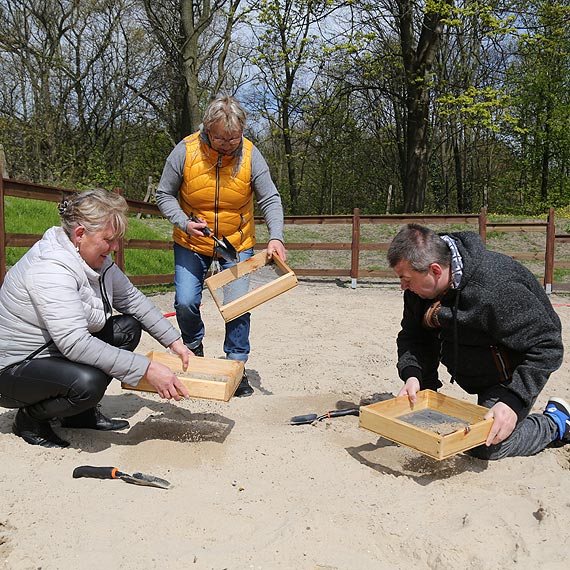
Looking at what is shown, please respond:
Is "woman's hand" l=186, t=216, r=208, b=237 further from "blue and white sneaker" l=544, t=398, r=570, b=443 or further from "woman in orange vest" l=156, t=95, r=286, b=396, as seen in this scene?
"blue and white sneaker" l=544, t=398, r=570, b=443

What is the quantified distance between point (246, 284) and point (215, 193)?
2.12 feet

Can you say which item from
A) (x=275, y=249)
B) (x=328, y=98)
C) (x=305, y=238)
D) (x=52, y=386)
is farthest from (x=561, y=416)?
(x=328, y=98)

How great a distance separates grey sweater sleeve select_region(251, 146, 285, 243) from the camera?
4.04 m

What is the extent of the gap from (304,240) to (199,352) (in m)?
9.80

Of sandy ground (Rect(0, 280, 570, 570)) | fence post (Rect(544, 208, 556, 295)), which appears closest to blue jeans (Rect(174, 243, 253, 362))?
sandy ground (Rect(0, 280, 570, 570))

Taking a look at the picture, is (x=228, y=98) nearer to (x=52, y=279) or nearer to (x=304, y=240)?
(x=52, y=279)

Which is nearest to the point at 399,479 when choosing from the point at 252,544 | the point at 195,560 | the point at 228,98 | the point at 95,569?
the point at 252,544

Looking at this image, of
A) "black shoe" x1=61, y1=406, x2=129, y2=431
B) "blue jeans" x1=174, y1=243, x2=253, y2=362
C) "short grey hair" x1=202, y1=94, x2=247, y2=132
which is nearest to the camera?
"black shoe" x1=61, y1=406, x2=129, y2=431

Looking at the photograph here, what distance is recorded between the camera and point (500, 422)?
2.79 metres

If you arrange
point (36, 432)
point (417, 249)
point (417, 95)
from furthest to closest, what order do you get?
point (417, 95), point (36, 432), point (417, 249)

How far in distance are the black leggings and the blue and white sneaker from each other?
7.79 ft

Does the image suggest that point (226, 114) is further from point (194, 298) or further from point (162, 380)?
point (162, 380)

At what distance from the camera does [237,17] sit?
17984 millimetres

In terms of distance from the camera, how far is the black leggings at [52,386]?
292 centimetres
